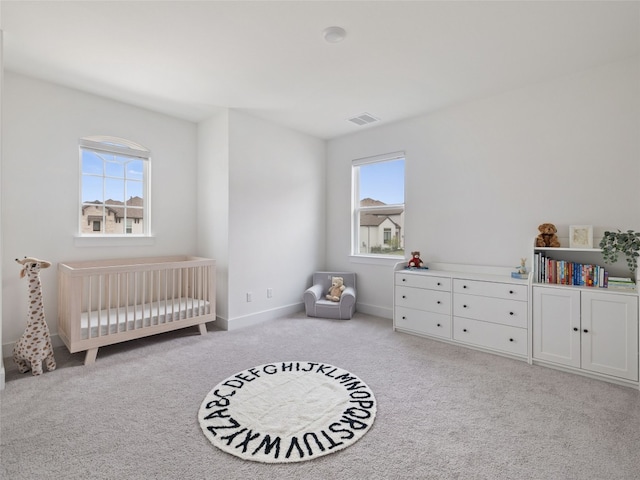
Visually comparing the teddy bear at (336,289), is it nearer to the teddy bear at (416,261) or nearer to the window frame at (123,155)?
the teddy bear at (416,261)

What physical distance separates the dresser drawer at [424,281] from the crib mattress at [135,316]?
2150 millimetres

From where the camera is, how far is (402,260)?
13.3ft

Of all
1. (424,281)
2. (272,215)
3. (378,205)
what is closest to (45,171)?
(272,215)

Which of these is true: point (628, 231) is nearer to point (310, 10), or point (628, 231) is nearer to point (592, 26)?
point (592, 26)

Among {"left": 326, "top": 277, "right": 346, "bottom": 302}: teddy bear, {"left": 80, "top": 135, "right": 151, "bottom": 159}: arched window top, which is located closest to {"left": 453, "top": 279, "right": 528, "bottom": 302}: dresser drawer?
{"left": 326, "top": 277, "right": 346, "bottom": 302}: teddy bear

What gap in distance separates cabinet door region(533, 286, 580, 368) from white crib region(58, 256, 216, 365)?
3.10m

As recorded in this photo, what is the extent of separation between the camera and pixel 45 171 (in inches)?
116

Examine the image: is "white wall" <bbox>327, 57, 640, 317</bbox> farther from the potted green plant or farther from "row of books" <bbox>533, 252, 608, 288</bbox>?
"row of books" <bbox>533, 252, 608, 288</bbox>

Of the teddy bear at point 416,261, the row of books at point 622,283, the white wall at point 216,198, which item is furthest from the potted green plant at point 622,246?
the white wall at point 216,198

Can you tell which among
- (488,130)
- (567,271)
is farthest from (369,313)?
(488,130)

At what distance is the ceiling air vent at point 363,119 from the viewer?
12.4 ft

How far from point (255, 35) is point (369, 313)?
11.2 ft

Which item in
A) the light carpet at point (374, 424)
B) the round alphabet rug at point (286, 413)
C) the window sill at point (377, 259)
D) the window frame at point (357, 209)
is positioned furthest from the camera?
the window frame at point (357, 209)

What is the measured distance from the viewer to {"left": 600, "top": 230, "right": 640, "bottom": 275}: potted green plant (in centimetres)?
234
